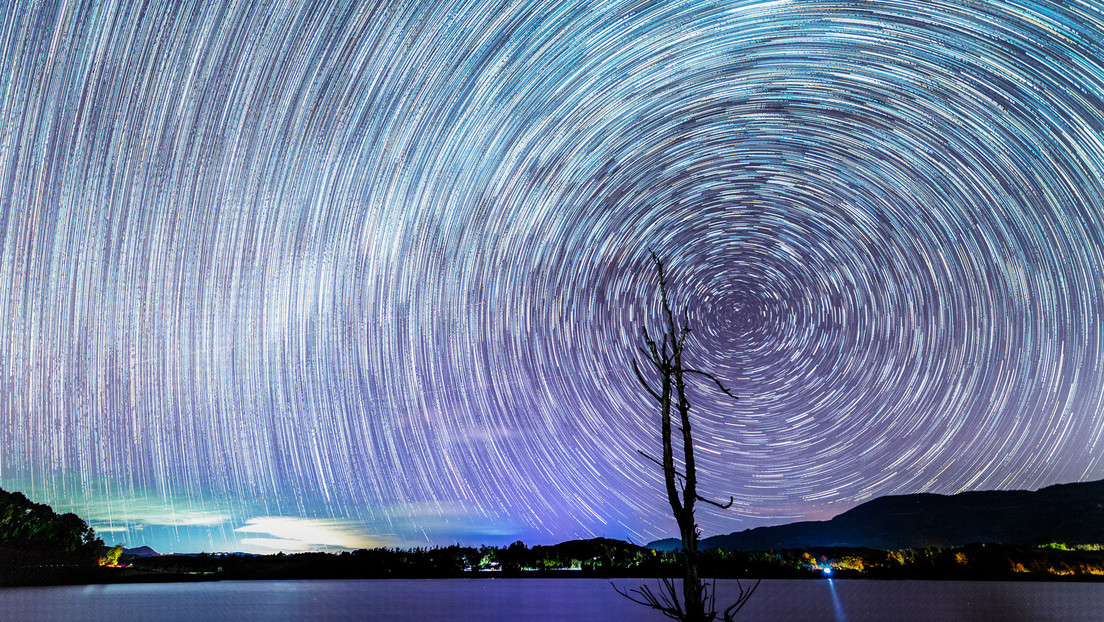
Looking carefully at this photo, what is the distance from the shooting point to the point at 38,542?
119m

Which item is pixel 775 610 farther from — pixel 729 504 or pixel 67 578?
pixel 67 578

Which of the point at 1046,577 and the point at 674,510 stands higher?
the point at 674,510

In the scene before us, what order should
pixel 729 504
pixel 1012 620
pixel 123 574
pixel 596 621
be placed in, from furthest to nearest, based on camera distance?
pixel 123 574 < pixel 596 621 < pixel 1012 620 < pixel 729 504

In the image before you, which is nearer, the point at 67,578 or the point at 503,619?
the point at 503,619

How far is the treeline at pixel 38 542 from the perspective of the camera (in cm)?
11312

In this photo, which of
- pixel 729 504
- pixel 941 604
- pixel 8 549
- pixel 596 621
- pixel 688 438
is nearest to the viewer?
pixel 729 504

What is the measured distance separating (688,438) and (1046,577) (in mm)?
239188

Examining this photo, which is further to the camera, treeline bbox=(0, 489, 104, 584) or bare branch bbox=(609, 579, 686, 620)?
treeline bbox=(0, 489, 104, 584)

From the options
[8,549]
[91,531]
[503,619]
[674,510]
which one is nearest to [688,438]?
[674,510]

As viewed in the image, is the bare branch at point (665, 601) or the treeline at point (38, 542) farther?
the treeline at point (38, 542)

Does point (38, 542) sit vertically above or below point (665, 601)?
above

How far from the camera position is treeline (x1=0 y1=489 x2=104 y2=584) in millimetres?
113125

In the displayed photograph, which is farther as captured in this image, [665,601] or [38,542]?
[38,542]

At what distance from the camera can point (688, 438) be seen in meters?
5.32
